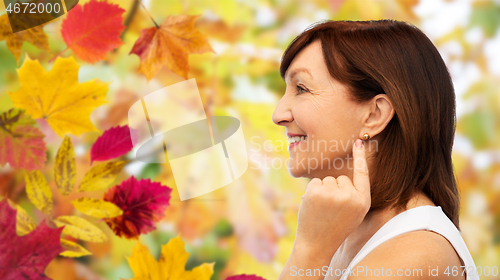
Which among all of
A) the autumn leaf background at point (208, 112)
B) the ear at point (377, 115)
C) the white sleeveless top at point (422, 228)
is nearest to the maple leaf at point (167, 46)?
the autumn leaf background at point (208, 112)

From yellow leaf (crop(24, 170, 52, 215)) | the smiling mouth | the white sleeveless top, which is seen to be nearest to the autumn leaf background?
yellow leaf (crop(24, 170, 52, 215))

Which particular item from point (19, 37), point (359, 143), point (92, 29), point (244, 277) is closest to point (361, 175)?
point (359, 143)

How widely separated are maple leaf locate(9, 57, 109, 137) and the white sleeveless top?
654 mm

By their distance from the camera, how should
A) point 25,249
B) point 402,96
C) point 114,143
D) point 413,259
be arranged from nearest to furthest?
1. point 413,259
2. point 402,96
3. point 25,249
4. point 114,143

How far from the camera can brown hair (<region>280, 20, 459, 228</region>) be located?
1.84 ft

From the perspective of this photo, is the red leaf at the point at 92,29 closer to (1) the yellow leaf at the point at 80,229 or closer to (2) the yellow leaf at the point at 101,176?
(2) the yellow leaf at the point at 101,176

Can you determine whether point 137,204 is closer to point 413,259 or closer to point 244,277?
point 244,277

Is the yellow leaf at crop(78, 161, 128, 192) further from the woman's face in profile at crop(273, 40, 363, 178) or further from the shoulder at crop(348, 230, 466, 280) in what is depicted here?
the shoulder at crop(348, 230, 466, 280)

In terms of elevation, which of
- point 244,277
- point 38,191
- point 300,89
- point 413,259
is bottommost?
point 244,277

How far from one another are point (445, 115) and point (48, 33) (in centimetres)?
85

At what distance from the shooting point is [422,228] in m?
0.49

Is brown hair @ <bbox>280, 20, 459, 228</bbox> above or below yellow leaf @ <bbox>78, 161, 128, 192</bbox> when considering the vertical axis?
above

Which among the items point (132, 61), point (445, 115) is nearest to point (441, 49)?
point (445, 115)

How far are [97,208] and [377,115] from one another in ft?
2.08
